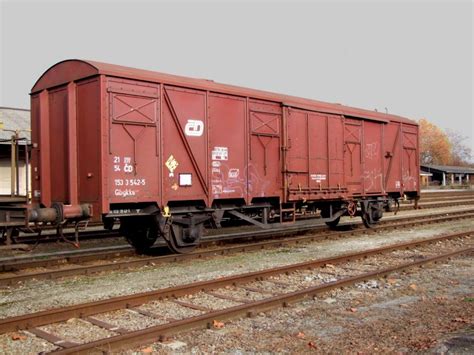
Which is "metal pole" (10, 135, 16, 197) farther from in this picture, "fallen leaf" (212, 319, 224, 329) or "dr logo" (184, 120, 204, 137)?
"fallen leaf" (212, 319, 224, 329)

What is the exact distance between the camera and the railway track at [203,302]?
5320 millimetres

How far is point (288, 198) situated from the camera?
1291cm

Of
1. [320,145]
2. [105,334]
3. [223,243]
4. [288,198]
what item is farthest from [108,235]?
[105,334]

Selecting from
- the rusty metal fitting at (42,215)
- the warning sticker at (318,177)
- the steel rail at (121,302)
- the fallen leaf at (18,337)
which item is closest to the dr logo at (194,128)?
the rusty metal fitting at (42,215)

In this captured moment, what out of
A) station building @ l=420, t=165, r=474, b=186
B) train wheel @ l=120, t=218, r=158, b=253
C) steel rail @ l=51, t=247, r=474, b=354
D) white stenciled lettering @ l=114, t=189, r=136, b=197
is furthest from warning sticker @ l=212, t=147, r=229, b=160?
station building @ l=420, t=165, r=474, b=186

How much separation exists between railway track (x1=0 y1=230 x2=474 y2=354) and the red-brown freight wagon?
2.82m

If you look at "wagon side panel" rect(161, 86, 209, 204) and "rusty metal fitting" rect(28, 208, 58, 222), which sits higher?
"wagon side panel" rect(161, 86, 209, 204)

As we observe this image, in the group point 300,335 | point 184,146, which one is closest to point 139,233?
point 184,146

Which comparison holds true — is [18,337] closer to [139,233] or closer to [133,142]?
[133,142]

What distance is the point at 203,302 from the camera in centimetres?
704

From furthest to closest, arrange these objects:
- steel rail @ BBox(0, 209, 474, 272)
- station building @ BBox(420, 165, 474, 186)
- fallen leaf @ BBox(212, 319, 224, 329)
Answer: station building @ BBox(420, 165, 474, 186), steel rail @ BBox(0, 209, 474, 272), fallen leaf @ BBox(212, 319, 224, 329)

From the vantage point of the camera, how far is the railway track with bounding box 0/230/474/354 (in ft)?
17.5

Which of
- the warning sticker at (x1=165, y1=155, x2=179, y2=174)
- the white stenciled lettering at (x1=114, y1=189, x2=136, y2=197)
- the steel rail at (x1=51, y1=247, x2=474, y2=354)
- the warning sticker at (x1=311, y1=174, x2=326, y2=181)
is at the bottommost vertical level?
the steel rail at (x1=51, y1=247, x2=474, y2=354)

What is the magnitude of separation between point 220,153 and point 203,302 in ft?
16.1
